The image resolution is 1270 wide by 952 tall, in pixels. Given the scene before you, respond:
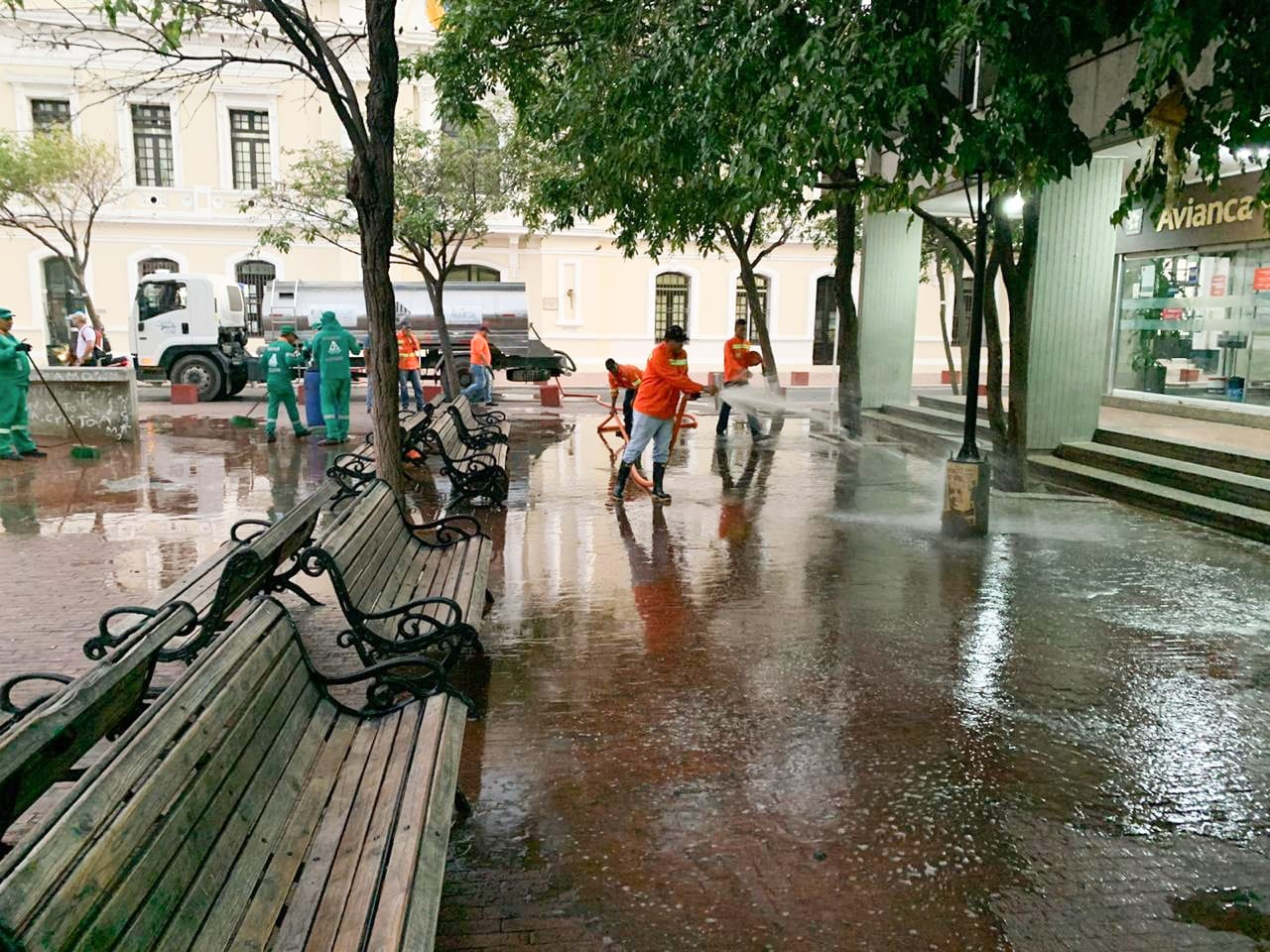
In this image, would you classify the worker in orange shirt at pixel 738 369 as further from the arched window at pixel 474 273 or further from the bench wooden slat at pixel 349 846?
the arched window at pixel 474 273

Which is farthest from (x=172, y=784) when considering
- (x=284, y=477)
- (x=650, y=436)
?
(x=284, y=477)

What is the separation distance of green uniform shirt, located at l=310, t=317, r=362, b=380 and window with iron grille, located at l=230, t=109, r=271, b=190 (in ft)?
59.5

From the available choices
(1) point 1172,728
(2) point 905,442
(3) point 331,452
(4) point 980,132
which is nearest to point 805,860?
(1) point 1172,728

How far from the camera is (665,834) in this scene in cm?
359

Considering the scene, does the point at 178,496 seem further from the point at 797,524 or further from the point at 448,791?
the point at 448,791

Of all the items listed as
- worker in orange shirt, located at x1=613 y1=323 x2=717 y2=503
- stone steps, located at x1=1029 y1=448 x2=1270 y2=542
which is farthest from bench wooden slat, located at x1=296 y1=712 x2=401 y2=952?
stone steps, located at x1=1029 y1=448 x2=1270 y2=542

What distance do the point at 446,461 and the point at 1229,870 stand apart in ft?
22.4

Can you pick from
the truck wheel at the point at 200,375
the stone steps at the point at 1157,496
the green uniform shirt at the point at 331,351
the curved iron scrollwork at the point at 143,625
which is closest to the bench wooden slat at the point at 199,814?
the curved iron scrollwork at the point at 143,625

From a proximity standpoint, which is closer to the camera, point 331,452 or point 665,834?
point 665,834

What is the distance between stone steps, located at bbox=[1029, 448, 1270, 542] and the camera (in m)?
8.45

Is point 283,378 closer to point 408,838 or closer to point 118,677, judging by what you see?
point 118,677

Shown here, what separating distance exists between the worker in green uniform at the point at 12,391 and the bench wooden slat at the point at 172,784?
10348mm

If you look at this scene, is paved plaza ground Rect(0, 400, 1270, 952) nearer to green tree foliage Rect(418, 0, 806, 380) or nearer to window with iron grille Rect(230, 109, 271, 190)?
green tree foliage Rect(418, 0, 806, 380)

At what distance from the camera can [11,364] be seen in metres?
11.5
